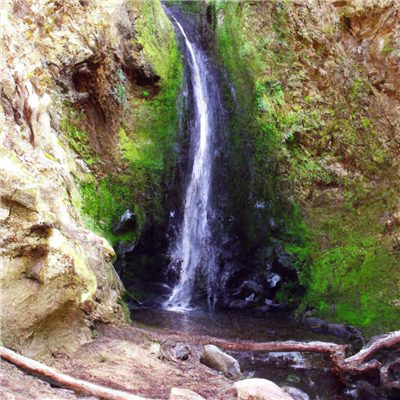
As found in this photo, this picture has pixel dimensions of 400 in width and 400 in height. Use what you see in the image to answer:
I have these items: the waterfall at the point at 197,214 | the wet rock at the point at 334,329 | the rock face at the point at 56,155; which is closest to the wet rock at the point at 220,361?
the rock face at the point at 56,155

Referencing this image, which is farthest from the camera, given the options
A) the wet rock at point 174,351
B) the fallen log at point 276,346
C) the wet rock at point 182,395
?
the fallen log at point 276,346

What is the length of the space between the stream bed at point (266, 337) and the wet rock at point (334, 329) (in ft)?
0.61

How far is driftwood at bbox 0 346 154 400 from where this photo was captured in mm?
3422

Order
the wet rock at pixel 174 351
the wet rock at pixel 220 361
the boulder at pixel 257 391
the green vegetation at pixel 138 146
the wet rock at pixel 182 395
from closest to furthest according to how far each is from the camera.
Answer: the wet rock at pixel 182 395 < the boulder at pixel 257 391 < the wet rock at pixel 174 351 < the wet rock at pixel 220 361 < the green vegetation at pixel 138 146

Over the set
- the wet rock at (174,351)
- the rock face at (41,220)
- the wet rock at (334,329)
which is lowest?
the wet rock at (174,351)

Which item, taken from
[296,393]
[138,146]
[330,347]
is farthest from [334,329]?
[138,146]

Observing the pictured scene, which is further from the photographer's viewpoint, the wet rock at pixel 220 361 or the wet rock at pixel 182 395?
the wet rock at pixel 220 361

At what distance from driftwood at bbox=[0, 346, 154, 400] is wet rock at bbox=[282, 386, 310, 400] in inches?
114

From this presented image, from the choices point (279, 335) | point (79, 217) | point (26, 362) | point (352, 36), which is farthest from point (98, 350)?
point (352, 36)

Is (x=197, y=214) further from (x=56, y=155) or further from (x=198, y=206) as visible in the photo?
(x=56, y=155)

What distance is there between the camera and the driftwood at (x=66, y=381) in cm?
342

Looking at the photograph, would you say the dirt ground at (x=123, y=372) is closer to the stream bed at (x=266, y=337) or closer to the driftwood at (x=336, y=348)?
the driftwood at (x=336, y=348)

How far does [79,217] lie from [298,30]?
7.71 meters

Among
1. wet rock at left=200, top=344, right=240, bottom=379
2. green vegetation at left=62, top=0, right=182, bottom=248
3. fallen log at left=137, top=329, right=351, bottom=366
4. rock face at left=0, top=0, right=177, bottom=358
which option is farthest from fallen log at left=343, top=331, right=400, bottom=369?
green vegetation at left=62, top=0, right=182, bottom=248
